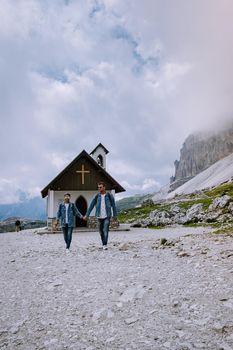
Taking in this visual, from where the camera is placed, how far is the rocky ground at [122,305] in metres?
5.29

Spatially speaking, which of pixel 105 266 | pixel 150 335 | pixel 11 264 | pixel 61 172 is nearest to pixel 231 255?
pixel 105 266

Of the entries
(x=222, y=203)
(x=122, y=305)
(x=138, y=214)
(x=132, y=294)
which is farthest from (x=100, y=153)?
(x=122, y=305)

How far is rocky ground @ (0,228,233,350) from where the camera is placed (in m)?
5.29

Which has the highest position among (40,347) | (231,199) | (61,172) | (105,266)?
(61,172)

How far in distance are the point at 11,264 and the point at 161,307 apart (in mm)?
7482

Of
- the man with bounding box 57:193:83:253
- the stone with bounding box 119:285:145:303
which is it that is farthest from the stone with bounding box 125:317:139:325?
the man with bounding box 57:193:83:253

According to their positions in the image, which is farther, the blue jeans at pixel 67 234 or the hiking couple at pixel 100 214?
the blue jeans at pixel 67 234

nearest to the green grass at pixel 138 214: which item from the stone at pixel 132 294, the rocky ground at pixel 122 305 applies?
the rocky ground at pixel 122 305

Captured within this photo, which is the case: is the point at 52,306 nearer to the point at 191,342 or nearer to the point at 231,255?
the point at 191,342

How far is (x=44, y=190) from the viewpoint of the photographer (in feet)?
120

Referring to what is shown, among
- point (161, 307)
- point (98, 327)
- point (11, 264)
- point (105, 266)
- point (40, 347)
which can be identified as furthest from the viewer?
point (11, 264)

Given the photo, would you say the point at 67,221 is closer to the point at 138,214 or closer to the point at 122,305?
the point at 122,305

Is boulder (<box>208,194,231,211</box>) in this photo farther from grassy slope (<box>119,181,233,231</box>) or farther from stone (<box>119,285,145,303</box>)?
stone (<box>119,285,145,303</box>)

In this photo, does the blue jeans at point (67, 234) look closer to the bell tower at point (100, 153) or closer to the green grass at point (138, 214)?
the bell tower at point (100, 153)
